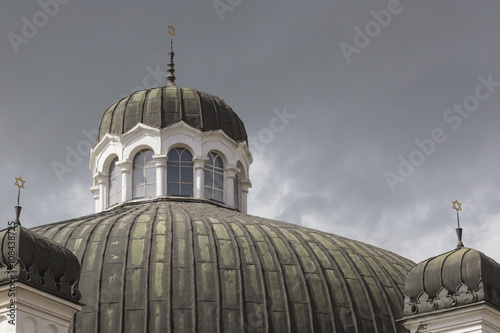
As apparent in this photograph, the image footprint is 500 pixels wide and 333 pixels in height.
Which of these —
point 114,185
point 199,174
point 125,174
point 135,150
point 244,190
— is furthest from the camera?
point 244,190

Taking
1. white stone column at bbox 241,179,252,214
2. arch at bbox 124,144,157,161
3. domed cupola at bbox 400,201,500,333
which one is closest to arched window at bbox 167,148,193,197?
arch at bbox 124,144,157,161

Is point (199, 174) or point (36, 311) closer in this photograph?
point (36, 311)

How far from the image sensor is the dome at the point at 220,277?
46.1m

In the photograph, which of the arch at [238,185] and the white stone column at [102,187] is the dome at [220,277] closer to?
the white stone column at [102,187]

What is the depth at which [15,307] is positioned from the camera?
134 ft

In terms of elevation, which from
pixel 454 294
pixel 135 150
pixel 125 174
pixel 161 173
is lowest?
pixel 454 294

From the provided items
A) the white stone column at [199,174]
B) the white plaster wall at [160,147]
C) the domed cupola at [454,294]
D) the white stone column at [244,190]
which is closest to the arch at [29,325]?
the domed cupola at [454,294]

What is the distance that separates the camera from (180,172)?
5944 centimetres

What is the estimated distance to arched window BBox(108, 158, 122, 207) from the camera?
59.7 metres

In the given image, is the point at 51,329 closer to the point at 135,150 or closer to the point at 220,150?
the point at 135,150

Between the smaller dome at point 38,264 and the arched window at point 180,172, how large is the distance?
51.0ft

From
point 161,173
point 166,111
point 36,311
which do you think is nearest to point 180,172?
point 161,173

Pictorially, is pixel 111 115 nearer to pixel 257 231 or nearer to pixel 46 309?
pixel 257 231

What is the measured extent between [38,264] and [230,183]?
757 inches
